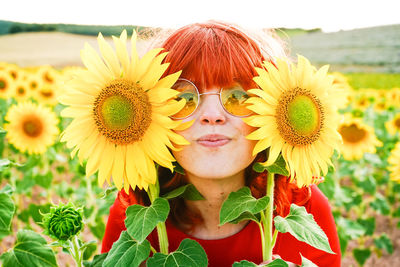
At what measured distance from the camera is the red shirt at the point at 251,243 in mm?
1588

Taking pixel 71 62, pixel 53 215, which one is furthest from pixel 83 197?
pixel 71 62

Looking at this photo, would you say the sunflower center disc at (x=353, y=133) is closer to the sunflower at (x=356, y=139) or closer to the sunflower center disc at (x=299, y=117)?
the sunflower at (x=356, y=139)

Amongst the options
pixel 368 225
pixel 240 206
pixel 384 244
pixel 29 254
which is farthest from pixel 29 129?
pixel 384 244

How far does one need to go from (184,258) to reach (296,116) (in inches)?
19.6

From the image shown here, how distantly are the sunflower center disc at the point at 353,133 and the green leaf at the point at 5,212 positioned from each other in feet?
8.53

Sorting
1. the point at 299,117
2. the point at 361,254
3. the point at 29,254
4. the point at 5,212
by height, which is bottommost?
the point at 361,254

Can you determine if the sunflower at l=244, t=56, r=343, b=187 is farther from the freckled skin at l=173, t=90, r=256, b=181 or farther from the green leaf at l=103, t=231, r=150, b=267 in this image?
the green leaf at l=103, t=231, r=150, b=267

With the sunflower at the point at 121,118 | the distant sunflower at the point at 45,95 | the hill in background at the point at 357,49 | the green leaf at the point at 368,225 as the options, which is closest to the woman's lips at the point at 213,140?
the sunflower at the point at 121,118

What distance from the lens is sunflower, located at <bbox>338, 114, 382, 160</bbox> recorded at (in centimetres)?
326

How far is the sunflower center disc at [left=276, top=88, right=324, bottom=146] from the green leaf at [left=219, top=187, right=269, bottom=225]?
186 millimetres

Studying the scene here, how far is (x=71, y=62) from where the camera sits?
14219mm

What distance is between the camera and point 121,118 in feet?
3.62

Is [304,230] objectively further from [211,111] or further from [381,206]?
[381,206]

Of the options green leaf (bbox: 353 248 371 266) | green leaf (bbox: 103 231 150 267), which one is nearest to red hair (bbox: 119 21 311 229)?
green leaf (bbox: 103 231 150 267)
